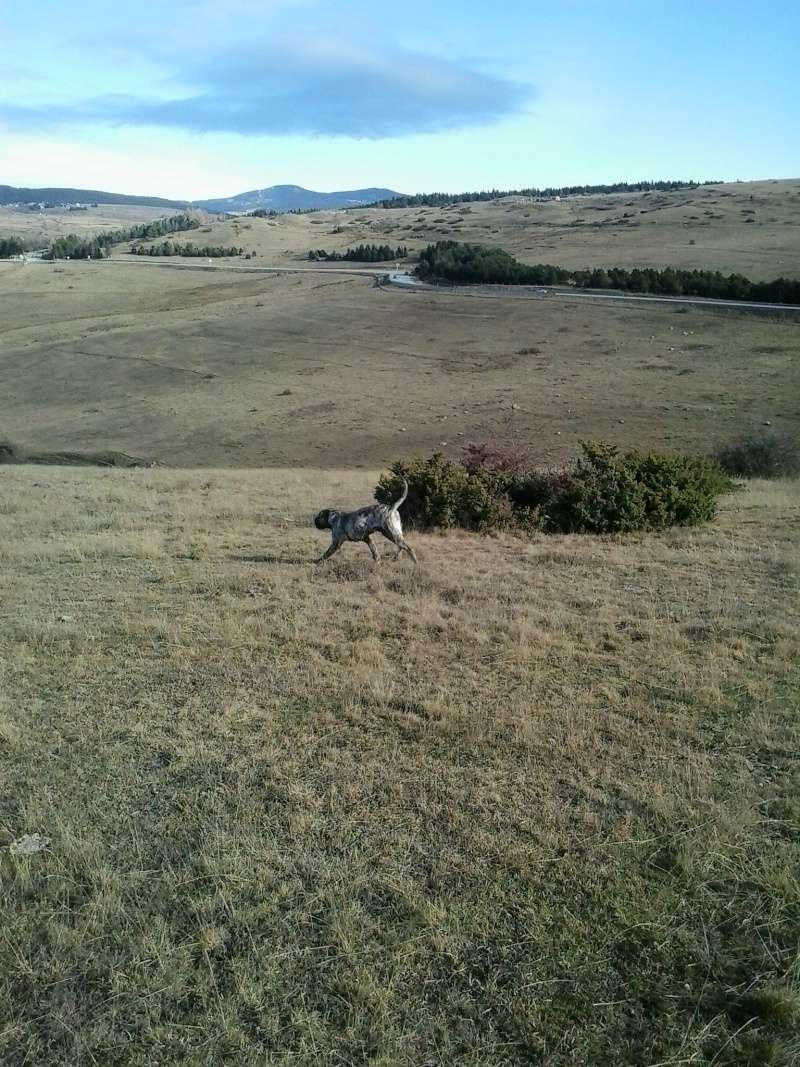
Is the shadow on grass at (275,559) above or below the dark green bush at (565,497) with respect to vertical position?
below

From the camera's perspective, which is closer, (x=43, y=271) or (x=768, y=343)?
(x=768, y=343)

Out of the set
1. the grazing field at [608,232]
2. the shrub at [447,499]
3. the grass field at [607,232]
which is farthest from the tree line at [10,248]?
the shrub at [447,499]

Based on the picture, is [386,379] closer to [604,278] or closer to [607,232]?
[604,278]

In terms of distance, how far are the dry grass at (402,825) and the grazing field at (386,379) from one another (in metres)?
19.2

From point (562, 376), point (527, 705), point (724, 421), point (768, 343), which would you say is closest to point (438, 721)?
point (527, 705)

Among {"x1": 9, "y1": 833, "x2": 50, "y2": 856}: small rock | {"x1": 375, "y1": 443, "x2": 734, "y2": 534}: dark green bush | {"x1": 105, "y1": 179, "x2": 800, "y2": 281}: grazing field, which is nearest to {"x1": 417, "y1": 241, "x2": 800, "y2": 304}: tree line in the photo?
{"x1": 105, "y1": 179, "x2": 800, "y2": 281}: grazing field

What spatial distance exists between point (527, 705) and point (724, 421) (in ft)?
83.0

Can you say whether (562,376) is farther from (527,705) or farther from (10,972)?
(10,972)

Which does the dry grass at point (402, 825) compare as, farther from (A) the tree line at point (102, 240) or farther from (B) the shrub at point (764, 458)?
(A) the tree line at point (102, 240)

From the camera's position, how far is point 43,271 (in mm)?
95875

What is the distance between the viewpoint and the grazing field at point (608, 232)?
234ft

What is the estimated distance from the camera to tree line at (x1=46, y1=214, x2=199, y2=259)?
4692 inches

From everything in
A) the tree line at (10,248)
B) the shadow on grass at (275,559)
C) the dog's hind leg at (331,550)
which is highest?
the tree line at (10,248)

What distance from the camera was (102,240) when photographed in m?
134
